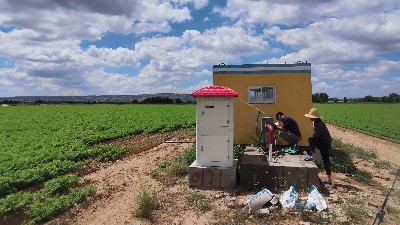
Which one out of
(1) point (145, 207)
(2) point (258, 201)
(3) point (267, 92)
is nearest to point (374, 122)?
(3) point (267, 92)

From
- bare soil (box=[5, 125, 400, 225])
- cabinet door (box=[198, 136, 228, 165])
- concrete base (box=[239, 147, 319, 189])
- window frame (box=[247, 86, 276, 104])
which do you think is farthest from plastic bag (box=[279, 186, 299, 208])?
window frame (box=[247, 86, 276, 104])

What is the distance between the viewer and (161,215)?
25.2ft

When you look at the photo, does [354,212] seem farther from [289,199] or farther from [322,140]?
[322,140]

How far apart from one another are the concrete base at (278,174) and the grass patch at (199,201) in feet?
5.04

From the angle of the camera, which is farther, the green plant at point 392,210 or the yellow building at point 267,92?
the yellow building at point 267,92

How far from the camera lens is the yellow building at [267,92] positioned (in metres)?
13.8

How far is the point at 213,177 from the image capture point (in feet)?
31.9

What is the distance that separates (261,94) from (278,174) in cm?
516

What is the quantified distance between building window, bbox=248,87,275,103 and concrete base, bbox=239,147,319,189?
176 inches

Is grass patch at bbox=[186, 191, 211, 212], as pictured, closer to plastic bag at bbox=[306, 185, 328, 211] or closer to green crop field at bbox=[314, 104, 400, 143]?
plastic bag at bbox=[306, 185, 328, 211]

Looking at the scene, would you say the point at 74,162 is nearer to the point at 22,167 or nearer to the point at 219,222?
the point at 22,167

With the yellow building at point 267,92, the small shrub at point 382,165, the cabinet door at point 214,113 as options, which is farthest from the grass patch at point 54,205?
the small shrub at point 382,165

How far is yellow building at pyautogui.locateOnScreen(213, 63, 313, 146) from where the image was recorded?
13.8 meters

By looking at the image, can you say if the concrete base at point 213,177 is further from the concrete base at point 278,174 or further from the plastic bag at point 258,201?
the plastic bag at point 258,201
